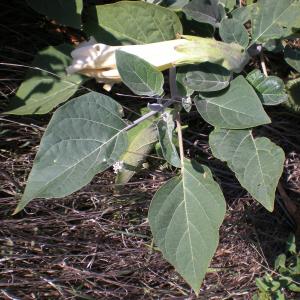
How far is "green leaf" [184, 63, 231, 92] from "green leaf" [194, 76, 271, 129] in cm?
3

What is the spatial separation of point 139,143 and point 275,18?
0.42 meters

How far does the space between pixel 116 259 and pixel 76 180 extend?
476 millimetres

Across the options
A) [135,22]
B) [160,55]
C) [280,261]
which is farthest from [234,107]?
[280,261]

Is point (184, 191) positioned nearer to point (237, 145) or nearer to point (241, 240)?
point (237, 145)

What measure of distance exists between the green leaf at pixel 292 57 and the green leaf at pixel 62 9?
497mm

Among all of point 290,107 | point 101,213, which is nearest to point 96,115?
point 101,213

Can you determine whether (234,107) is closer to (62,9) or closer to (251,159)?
(251,159)

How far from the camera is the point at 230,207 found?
1.53 meters

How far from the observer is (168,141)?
114 cm

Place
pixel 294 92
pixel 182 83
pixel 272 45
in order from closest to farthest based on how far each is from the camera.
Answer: pixel 182 83, pixel 272 45, pixel 294 92

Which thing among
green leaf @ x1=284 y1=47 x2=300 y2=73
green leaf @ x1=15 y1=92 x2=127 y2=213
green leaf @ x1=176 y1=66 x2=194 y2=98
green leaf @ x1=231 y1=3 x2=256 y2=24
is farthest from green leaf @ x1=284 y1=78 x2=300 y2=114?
green leaf @ x1=15 y1=92 x2=127 y2=213

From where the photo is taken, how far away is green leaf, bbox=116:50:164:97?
1068mm

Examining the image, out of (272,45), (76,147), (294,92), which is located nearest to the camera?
(76,147)

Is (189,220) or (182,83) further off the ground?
(182,83)
